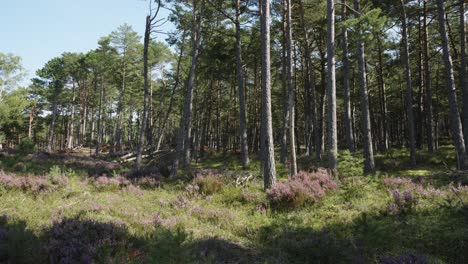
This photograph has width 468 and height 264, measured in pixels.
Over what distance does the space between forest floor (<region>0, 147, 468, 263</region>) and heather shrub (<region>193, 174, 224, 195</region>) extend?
0.05m

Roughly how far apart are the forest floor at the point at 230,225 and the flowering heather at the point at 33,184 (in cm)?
3

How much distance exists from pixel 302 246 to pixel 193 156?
25.6 metres

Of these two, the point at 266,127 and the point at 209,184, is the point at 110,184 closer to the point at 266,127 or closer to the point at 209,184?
the point at 209,184

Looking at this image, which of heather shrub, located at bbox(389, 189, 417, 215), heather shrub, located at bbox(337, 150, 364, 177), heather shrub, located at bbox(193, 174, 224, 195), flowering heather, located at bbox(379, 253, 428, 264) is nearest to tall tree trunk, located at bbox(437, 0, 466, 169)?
heather shrub, located at bbox(337, 150, 364, 177)

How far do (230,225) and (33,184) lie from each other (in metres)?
Answer: 7.21

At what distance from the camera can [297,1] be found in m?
18.8

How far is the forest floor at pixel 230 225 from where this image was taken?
4.57m

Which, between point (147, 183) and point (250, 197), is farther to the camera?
point (147, 183)

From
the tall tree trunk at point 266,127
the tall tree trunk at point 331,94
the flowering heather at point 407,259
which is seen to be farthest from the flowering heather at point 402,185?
→ the flowering heather at point 407,259

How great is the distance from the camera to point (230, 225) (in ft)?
22.3

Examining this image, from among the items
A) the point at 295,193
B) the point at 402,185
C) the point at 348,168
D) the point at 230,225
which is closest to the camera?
the point at 230,225

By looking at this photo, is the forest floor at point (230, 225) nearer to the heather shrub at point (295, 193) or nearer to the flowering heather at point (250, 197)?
the flowering heather at point (250, 197)

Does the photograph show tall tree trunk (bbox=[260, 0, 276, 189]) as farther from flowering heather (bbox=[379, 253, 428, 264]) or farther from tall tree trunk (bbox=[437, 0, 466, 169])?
tall tree trunk (bbox=[437, 0, 466, 169])

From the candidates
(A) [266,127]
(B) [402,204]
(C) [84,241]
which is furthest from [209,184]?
(B) [402,204]
